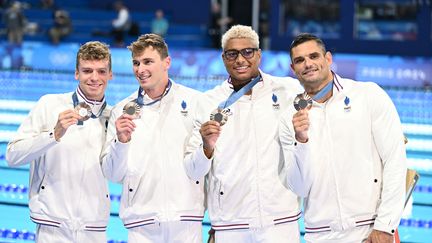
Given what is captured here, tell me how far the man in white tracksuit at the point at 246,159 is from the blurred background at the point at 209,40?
4.98 meters

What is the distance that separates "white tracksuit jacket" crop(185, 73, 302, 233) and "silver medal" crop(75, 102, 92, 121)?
1.57 ft

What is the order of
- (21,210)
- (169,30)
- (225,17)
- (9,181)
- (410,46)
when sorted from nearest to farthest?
(21,210), (9,181), (410,46), (169,30), (225,17)

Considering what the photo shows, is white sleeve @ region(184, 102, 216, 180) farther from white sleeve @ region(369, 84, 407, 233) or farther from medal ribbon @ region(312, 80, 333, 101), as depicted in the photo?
white sleeve @ region(369, 84, 407, 233)

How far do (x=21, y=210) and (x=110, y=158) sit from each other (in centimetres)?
306

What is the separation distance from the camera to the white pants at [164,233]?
377 cm

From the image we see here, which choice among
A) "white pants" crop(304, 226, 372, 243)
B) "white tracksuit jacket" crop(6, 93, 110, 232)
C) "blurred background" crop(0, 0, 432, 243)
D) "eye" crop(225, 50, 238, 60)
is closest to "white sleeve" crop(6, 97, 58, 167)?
"white tracksuit jacket" crop(6, 93, 110, 232)

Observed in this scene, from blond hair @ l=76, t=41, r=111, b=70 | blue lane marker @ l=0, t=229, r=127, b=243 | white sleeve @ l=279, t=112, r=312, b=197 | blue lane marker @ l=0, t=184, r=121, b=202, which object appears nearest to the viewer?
white sleeve @ l=279, t=112, r=312, b=197

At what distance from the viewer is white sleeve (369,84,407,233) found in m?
3.50

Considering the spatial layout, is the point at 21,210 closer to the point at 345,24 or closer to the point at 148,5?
the point at 345,24

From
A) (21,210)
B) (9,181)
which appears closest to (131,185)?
(21,210)

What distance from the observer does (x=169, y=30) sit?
20875 millimetres

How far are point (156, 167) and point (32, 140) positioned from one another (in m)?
0.58

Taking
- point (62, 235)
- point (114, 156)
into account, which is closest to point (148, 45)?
point (114, 156)

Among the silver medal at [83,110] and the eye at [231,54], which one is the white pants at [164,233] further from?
the eye at [231,54]
